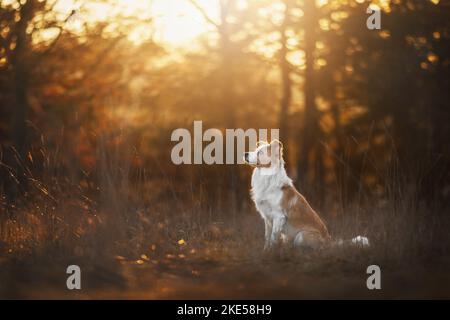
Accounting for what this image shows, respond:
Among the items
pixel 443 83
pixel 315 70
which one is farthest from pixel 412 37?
pixel 315 70

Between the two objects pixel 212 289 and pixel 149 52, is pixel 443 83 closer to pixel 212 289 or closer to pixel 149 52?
pixel 149 52

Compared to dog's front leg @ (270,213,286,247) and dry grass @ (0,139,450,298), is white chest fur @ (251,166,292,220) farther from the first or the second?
dry grass @ (0,139,450,298)

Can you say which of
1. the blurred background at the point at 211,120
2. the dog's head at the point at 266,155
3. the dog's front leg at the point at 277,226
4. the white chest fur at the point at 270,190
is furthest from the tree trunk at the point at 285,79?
the dog's front leg at the point at 277,226

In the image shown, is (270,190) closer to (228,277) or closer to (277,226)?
Answer: (277,226)

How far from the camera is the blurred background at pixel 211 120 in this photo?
898cm

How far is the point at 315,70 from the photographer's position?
1838 cm

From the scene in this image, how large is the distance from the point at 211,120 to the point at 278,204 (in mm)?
11263

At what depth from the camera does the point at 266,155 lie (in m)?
9.91

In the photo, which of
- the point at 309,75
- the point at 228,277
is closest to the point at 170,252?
the point at 228,277

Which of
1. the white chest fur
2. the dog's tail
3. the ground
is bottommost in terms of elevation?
the ground

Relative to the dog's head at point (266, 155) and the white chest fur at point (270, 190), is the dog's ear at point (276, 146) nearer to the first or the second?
the dog's head at point (266, 155)

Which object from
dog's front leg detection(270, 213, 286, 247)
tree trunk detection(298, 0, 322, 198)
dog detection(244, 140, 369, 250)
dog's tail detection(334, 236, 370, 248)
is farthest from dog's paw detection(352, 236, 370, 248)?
tree trunk detection(298, 0, 322, 198)

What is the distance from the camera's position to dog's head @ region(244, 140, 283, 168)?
32.1 ft

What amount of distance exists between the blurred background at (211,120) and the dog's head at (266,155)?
2.73ft
